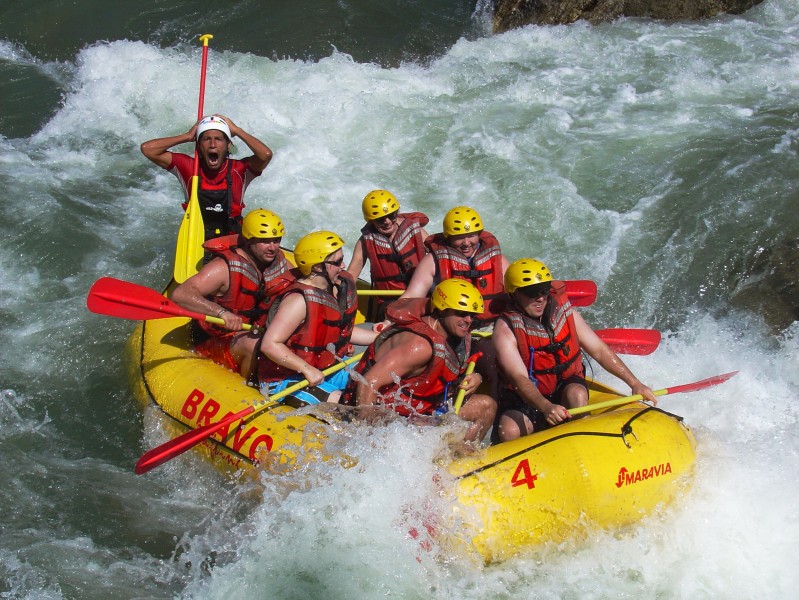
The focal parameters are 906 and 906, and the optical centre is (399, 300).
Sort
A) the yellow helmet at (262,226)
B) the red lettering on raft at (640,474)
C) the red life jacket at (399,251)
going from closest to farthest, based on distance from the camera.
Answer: the red lettering on raft at (640,474)
the yellow helmet at (262,226)
the red life jacket at (399,251)

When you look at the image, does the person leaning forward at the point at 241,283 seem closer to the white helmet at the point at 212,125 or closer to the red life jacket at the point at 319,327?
the red life jacket at the point at 319,327

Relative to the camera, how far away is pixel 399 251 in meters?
6.48

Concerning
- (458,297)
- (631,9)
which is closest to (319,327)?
(458,297)

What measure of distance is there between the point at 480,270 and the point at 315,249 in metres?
1.19

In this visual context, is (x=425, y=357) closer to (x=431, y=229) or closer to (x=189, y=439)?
(x=189, y=439)

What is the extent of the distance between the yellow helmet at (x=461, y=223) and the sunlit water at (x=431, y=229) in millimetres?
1634

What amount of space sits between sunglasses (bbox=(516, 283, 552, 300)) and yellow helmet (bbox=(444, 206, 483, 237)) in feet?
2.86

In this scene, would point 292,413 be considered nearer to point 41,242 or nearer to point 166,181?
point 41,242

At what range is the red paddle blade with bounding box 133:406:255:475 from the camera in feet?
17.1

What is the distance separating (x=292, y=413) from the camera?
525cm

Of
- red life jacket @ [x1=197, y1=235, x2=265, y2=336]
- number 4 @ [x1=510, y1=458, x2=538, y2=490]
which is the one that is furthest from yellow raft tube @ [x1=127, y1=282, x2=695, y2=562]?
red life jacket @ [x1=197, y1=235, x2=265, y2=336]

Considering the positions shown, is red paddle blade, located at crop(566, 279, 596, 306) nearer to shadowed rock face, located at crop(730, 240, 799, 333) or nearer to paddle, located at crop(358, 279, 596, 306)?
paddle, located at crop(358, 279, 596, 306)

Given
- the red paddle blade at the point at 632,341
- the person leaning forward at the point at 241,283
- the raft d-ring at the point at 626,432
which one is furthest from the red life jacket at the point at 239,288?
the raft d-ring at the point at 626,432

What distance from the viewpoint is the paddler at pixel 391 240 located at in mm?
6441
